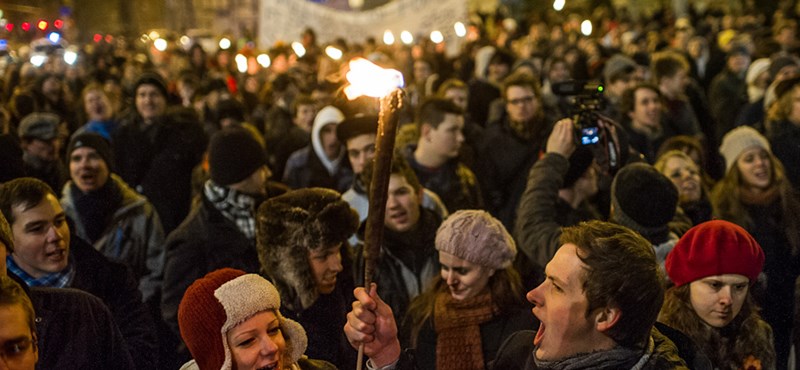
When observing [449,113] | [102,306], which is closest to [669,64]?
[449,113]

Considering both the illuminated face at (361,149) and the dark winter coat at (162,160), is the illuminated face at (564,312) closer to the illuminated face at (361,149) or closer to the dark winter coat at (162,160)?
the illuminated face at (361,149)

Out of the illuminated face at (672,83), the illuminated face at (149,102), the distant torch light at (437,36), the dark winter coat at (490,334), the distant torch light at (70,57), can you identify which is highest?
the distant torch light at (70,57)

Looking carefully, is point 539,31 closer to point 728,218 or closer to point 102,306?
point 728,218

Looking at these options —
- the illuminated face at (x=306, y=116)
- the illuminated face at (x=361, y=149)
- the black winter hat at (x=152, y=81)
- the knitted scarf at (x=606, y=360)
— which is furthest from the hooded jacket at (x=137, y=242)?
the knitted scarf at (x=606, y=360)

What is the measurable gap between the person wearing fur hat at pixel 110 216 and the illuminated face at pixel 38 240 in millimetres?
1514

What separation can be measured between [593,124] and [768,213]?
5.51ft

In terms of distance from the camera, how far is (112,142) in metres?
8.73

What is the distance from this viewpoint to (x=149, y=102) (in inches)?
350

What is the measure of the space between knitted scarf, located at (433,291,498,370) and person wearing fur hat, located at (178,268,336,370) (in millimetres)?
1069

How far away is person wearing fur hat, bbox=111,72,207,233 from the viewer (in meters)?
8.08

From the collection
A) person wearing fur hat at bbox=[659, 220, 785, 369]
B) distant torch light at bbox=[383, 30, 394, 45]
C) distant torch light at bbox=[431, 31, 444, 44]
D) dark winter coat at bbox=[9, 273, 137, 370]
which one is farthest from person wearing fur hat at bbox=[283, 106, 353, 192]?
distant torch light at bbox=[383, 30, 394, 45]

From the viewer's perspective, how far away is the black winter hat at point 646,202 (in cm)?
470

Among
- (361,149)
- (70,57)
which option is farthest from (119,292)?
(70,57)

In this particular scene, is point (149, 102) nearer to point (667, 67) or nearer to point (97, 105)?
point (97, 105)
